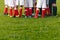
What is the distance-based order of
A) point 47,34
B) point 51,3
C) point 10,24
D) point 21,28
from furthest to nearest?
point 51,3 → point 10,24 → point 21,28 → point 47,34

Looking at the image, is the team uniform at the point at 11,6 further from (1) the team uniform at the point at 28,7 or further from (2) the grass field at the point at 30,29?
(2) the grass field at the point at 30,29

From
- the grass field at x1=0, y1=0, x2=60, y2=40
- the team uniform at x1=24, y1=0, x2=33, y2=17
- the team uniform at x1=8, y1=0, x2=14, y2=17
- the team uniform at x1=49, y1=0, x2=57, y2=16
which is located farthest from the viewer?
the team uniform at x1=49, y1=0, x2=57, y2=16

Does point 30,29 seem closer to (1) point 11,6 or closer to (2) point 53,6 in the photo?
(1) point 11,6

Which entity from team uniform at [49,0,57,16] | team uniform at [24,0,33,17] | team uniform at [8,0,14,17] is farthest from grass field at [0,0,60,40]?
team uniform at [49,0,57,16]

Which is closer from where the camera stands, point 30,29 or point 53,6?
point 30,29

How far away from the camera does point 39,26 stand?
10078 millimetres

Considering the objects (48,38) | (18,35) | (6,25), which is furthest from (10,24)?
(48,38)

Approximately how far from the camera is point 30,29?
9.60 meters

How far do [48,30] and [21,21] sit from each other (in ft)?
6.21

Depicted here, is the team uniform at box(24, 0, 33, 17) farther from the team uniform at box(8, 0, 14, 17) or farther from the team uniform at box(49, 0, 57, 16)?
the team uniform at box(49, 0, 57, 16)

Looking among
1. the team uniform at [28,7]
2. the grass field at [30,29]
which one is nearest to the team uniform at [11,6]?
the team uniform at [28,7]

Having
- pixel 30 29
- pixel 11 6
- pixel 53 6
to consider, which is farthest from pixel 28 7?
pixel 30 29

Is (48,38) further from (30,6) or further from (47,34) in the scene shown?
(30,6)

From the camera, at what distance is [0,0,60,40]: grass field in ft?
28.1
